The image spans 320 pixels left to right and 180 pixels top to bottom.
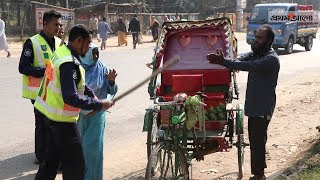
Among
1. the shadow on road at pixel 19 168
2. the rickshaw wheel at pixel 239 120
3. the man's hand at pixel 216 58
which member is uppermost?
the man's hand at pixel 216 58

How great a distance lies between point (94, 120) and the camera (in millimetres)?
4801

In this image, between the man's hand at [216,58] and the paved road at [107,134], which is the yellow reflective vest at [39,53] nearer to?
the paved road at [107,134]

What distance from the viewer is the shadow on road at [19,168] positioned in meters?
5.79

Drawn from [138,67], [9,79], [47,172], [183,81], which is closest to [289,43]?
[138,67]

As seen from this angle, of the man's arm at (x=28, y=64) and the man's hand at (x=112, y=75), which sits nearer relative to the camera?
the man's hand at (x=112, y=75)

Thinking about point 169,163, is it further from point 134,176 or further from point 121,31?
point 121,31

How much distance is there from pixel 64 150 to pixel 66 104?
0.36 m

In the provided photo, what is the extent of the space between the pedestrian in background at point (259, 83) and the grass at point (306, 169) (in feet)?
0.96

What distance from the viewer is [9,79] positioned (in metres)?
13.2

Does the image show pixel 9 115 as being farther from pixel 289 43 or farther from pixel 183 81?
pixel 289 43

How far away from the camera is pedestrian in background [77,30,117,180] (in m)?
4.80

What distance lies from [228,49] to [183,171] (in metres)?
2.61

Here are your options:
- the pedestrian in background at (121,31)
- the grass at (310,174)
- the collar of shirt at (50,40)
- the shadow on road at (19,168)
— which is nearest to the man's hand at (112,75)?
the collar of shirt at (50,40)

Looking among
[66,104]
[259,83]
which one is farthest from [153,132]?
[66,104]
